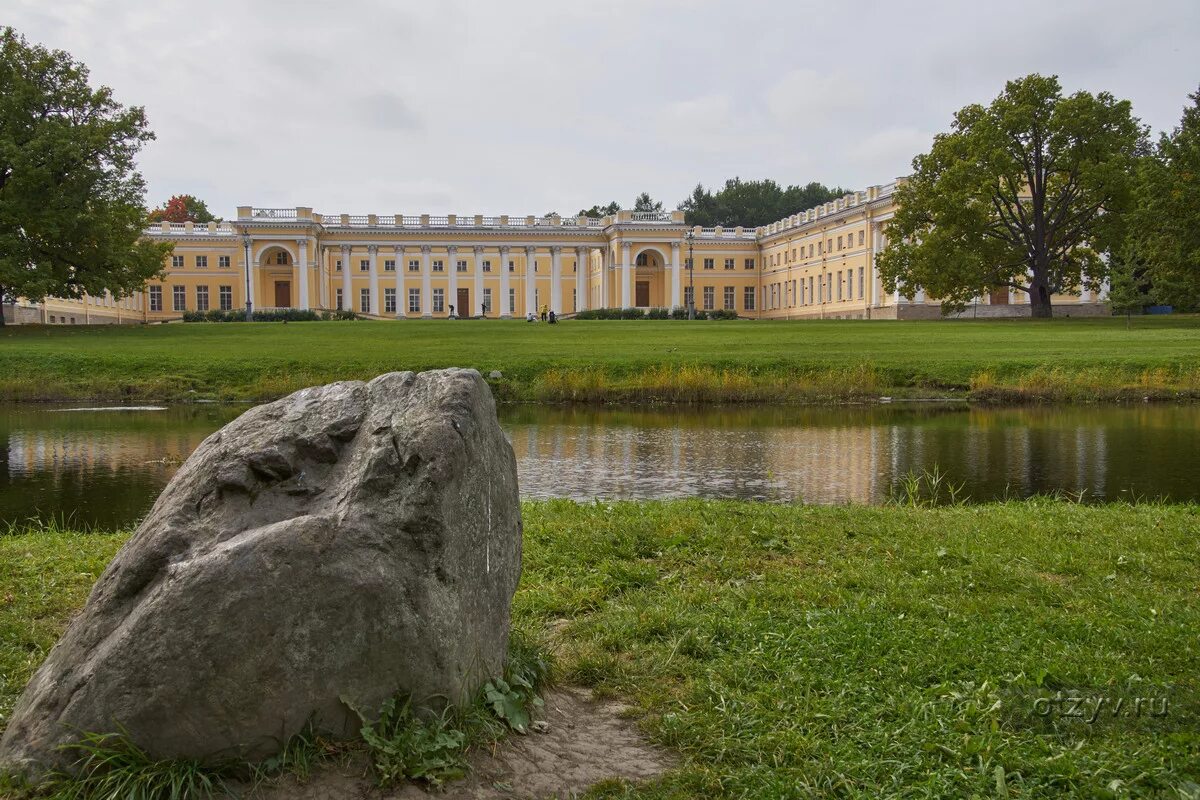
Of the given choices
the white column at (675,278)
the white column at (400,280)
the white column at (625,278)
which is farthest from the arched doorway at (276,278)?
the white column at (675,278)

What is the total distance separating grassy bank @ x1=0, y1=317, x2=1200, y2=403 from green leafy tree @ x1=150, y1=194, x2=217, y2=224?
64.8 meters

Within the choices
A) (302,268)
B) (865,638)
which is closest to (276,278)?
(302,268)

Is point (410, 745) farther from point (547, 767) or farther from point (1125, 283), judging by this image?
point (1125, 283)

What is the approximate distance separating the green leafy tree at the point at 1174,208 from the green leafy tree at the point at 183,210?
82.2m

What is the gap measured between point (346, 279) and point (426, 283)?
23.7 ft

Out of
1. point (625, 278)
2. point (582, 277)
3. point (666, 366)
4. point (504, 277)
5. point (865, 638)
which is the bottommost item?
point (865, 638)

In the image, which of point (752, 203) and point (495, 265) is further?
point (752, 203)

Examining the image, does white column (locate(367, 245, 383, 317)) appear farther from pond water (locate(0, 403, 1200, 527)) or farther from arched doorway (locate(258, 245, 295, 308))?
pond water (locate(0, 403, 1200, 527))

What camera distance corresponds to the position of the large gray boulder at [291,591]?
2852 millimetres

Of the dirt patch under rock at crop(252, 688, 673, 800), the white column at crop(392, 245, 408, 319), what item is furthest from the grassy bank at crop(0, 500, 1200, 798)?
the white column at crop(392, 245, 408, 319)

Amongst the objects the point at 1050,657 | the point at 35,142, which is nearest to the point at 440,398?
the point at 1050,657

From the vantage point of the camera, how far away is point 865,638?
14.0ft

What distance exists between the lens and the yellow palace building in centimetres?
7812

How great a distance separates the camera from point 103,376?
24.8 meters
